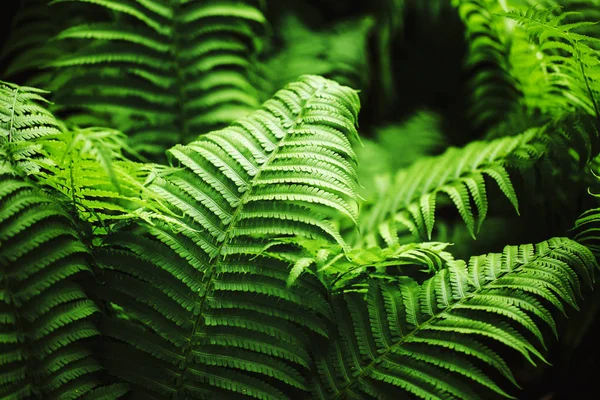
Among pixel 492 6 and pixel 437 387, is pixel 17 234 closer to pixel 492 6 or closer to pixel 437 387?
pixel 437 387

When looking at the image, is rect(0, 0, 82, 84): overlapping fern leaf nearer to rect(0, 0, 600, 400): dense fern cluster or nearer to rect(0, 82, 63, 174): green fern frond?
rect(0, 0, 600, 400): dense fern cluster

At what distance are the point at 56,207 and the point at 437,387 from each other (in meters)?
0.88

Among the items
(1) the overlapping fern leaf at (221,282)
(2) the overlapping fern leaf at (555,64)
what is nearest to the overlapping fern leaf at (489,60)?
(2) the overlapping fern leaf at (555,64)

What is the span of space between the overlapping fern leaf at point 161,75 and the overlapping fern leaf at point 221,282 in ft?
2.18

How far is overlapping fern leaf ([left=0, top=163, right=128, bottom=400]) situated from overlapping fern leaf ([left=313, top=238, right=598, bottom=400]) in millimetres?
510

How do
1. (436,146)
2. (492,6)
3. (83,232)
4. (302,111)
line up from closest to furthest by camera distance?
1. (83,232)
2. (302,111)
3. (492,6)
4. (436,146)

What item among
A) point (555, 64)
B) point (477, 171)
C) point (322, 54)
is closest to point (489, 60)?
point (555, 64)

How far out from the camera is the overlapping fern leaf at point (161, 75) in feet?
5.18

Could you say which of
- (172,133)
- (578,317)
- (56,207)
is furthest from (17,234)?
(578,317)

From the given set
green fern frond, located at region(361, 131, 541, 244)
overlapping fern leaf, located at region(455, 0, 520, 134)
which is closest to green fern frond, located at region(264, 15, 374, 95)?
overlapping fern leaf, located at region(455, 0, 520, 134)

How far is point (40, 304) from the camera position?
90 cm

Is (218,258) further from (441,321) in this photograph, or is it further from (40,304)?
(441,321)

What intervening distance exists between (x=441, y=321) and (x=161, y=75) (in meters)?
1.29

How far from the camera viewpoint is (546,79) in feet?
4.89
